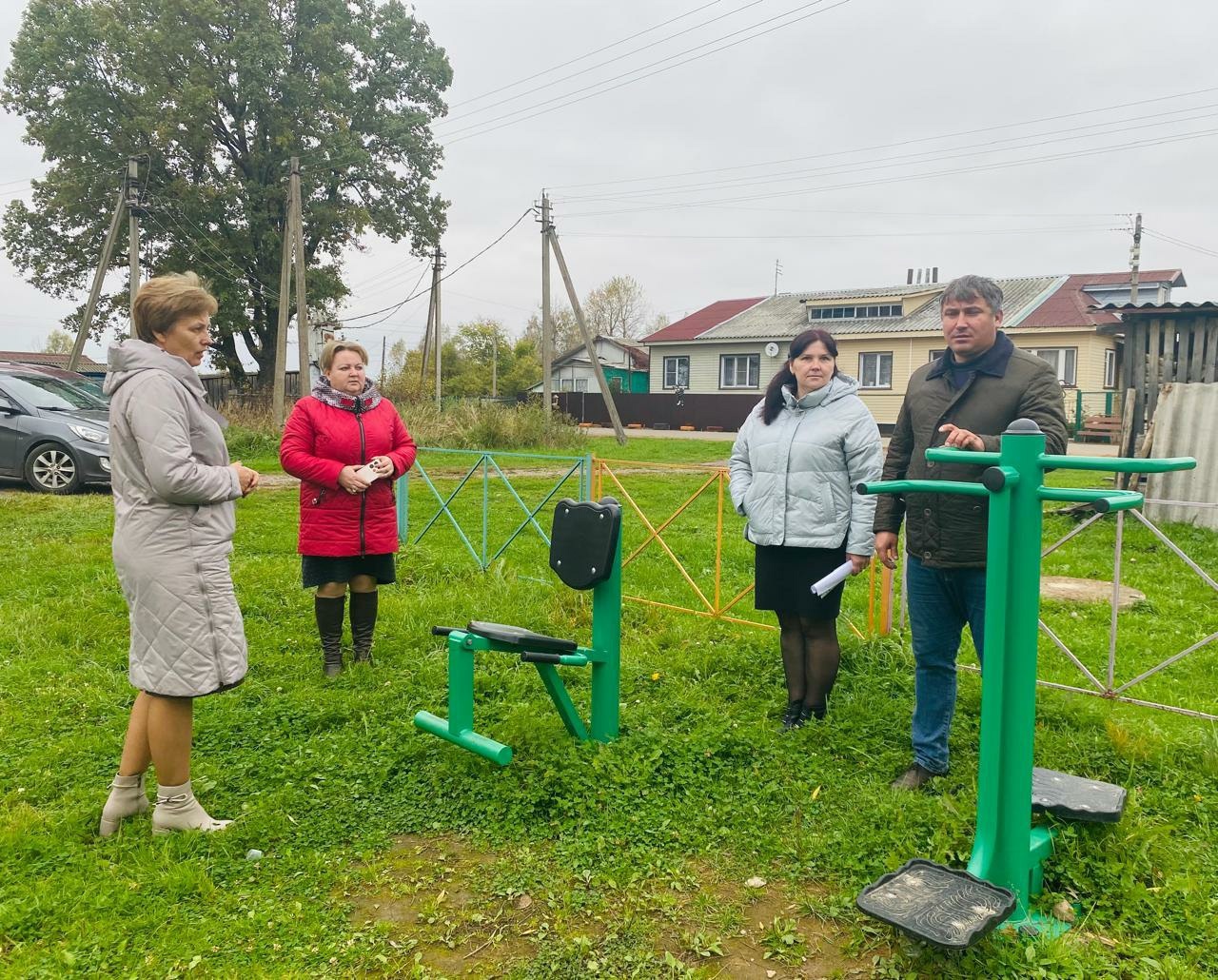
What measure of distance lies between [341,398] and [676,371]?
1236 inches

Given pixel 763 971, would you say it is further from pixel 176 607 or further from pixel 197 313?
pixel 197 313

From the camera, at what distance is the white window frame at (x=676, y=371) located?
34719 mm

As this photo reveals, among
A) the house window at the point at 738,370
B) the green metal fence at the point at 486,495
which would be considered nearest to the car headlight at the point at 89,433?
the green metal fence at the point at 486,495

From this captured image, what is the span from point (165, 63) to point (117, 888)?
2760cm

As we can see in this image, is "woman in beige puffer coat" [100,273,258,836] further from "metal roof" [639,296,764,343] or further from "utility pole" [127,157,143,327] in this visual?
"metal roof" [639,296,764,343]

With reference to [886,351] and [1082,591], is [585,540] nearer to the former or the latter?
[1082,591]

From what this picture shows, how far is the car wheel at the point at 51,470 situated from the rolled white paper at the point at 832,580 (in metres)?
9.79

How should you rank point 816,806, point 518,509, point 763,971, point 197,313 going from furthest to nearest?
point 518,509 < point 816,806 < point 197,313 < point 763,971

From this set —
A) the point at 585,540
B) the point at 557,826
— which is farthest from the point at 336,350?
the point at 557,826

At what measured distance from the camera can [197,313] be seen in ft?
9.16

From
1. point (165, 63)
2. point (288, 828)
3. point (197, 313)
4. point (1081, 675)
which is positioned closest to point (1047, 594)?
point (1081, 675)

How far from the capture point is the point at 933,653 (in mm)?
3170

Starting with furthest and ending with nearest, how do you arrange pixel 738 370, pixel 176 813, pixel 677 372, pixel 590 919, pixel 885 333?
pixel 677 372 → pixel 738 370 → pixel 885 333 → pixel 176 813 → pixel 590 919

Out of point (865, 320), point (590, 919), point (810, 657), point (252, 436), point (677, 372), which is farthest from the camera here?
point (677, 372)
